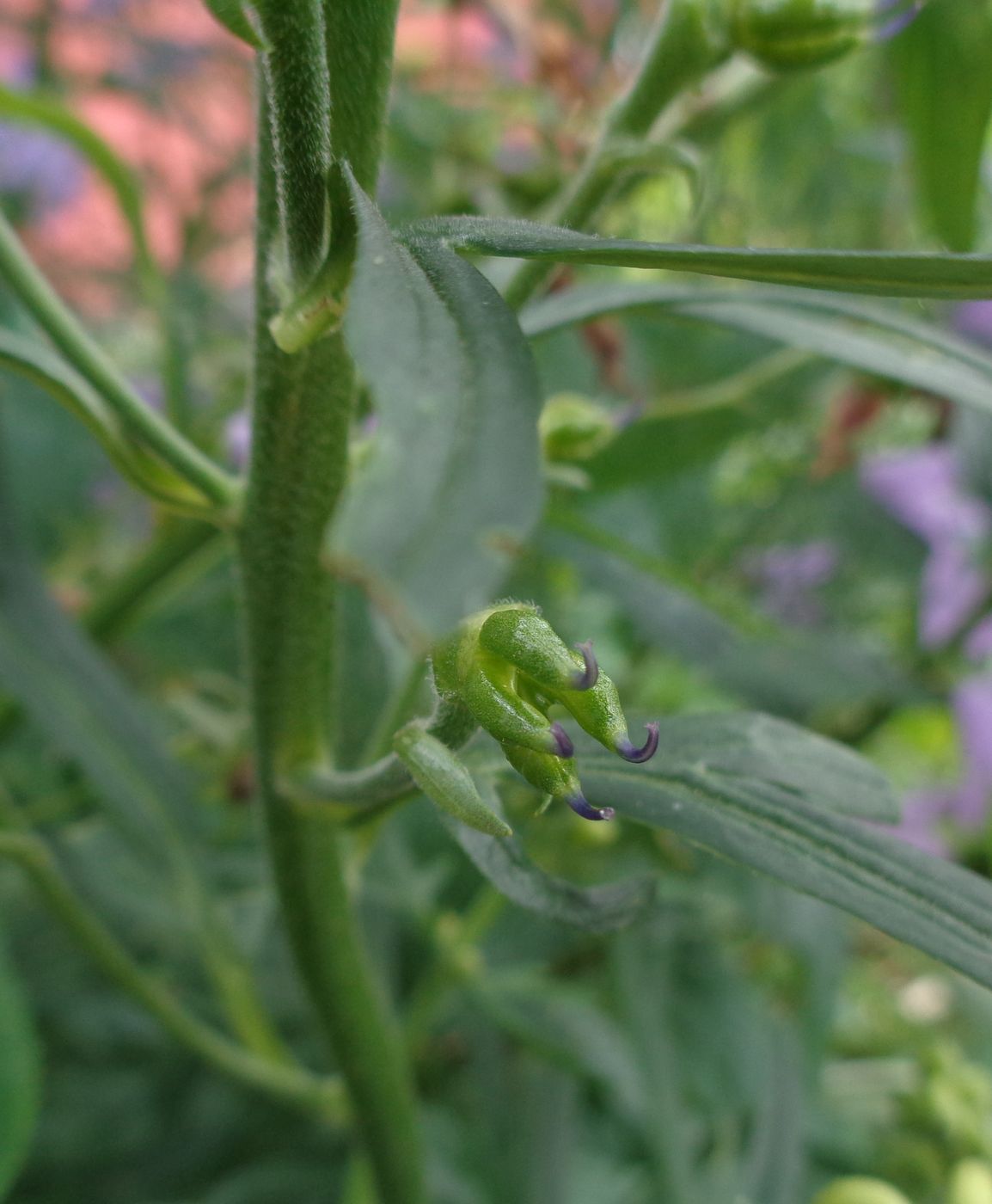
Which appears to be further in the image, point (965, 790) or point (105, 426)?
point (965, 790)

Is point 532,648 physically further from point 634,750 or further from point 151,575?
point 151,575

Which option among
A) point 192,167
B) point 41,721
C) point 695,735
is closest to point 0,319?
point 41,721

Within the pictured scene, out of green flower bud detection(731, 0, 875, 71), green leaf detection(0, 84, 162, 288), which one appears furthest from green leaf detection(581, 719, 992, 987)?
green leaf detection(0, 84, 162, 288)

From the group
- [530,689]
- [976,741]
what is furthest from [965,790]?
[530,689]

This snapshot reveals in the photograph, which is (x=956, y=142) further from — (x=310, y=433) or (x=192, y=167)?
(x=192, y=167)

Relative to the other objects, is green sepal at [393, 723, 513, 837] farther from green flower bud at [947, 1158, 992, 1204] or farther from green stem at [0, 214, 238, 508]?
green flower bud at [947, 1158, 992, 1204]
